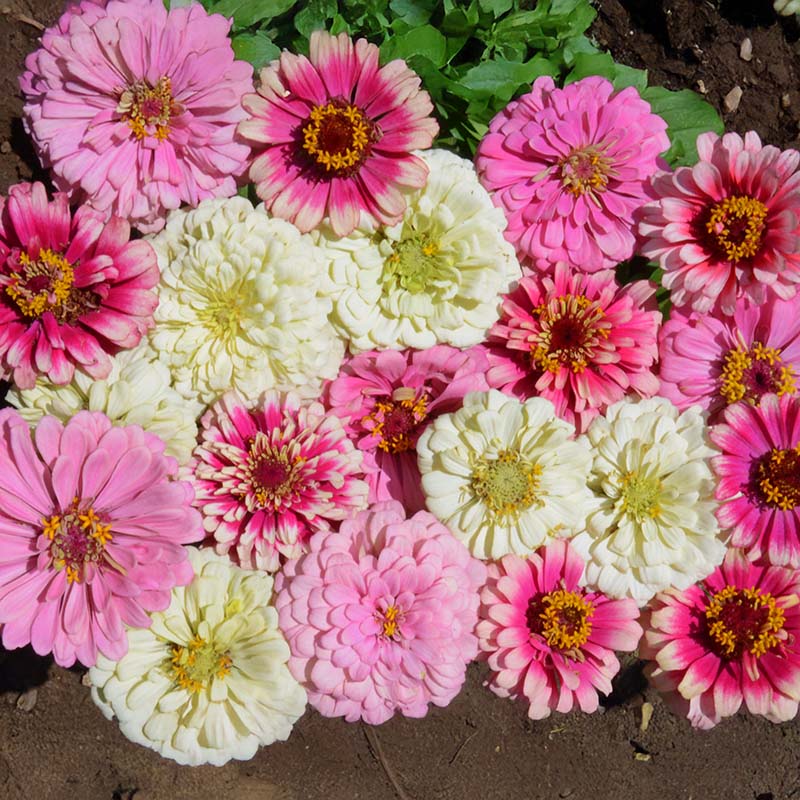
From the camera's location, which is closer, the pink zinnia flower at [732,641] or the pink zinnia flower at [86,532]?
the pink zinnia flower at [86,532]

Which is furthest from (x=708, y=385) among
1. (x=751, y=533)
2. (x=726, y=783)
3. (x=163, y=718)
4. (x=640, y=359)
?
(x=726, y=783)

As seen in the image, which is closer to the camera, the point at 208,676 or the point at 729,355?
the point at 208,676

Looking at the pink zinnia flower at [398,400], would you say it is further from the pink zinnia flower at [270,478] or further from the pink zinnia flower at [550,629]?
the pink zinnia flower at [550,629]

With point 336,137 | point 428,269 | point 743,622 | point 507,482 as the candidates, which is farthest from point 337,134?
point 743,622

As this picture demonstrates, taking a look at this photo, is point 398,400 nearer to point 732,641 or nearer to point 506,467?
point 506,467

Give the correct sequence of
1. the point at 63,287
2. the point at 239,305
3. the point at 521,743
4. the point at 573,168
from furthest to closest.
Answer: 1. the point at 521,743
2. the point at 573,168
3. the point at 239,305
4. the point at 63,287

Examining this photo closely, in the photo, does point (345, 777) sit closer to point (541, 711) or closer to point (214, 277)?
point (541, 711)

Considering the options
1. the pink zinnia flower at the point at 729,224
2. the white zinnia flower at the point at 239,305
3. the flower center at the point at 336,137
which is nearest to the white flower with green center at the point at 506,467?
the white zinnia flower at the point at 239,305

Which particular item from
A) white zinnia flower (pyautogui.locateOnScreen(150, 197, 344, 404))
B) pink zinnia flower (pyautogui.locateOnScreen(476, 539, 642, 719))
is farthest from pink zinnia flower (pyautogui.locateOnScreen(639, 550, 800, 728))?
white zinnia flower (pyautogui.locateOnScreen(150, 197, 344, 404))
